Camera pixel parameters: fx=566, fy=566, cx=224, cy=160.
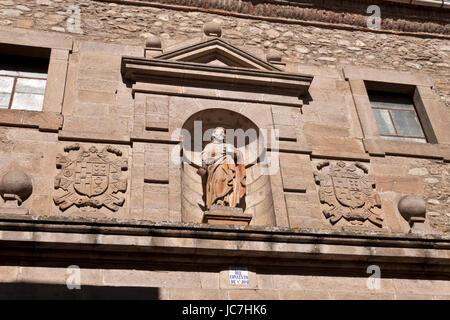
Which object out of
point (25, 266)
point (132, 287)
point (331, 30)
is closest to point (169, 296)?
point (132, 287)

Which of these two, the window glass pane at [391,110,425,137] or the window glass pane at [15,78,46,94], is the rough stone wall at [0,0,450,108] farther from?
the window glass pane at [15,78,46,94]

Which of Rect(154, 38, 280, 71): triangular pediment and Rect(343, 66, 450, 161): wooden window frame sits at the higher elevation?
Rect(154, 38, 280, 71): triangular pediment

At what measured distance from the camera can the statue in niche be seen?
6226 mm

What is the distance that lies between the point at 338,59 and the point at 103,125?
12.0 ft

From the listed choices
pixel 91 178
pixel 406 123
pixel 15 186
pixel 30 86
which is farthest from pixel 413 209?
pixel 30 86

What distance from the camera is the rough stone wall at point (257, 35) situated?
24.9 feet

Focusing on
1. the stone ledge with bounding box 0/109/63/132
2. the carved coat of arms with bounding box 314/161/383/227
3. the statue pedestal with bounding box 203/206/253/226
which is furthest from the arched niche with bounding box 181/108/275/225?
the stone ledge with bounding box 0/109/63/132

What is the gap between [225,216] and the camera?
234 inches

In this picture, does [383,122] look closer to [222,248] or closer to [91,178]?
[222,248]

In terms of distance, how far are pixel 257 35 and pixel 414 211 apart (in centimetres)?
348

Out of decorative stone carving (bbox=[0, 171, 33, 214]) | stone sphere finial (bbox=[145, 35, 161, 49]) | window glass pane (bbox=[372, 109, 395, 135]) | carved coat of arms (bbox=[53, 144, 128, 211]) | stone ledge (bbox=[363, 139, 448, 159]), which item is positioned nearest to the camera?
decorative stone carving (bbox=[0, 171, 33, 214])

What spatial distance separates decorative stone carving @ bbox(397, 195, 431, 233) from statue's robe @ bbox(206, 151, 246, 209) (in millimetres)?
1842

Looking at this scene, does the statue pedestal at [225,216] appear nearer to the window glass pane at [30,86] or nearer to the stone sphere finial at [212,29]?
the window glass pane at [30,86]

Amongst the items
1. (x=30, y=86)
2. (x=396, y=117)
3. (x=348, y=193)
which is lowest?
(x=348, y=193)
